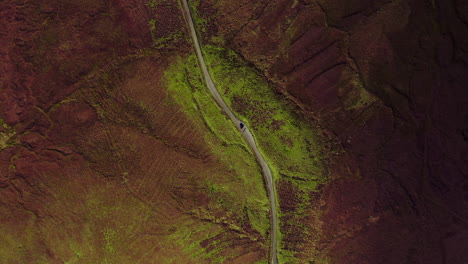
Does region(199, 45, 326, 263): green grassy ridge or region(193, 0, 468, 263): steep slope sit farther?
region(199, 45, 326, 263): green grassy ridge

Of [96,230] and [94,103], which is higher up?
[94,103]

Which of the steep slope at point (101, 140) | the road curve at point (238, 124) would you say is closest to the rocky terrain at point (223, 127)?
the steep slope at point (101, 140)

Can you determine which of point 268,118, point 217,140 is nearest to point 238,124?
point 217,140

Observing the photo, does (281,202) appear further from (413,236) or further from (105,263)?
(105,263)

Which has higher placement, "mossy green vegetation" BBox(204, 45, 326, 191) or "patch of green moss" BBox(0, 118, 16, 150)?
"mossy green vegetation" BBox(204, 45, 326, 191)

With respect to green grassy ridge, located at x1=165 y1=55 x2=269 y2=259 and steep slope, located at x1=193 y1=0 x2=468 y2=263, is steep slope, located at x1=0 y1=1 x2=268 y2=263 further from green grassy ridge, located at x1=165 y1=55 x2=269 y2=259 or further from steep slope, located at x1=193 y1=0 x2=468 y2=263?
steep slope, located at x1=193 y1=0 x2=468 y2=263

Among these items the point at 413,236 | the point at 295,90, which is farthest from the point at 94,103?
the point at 413,236

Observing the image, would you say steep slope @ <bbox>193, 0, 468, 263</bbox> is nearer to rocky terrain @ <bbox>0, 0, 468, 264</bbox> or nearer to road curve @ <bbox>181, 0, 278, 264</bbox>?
rocky terrain @ <bbox>0, 0, 468, 264</bbox>

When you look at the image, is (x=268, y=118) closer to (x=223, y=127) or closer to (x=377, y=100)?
(x=223, y=127)

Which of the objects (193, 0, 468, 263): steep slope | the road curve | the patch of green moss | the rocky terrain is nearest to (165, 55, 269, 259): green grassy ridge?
the rocky terrain
